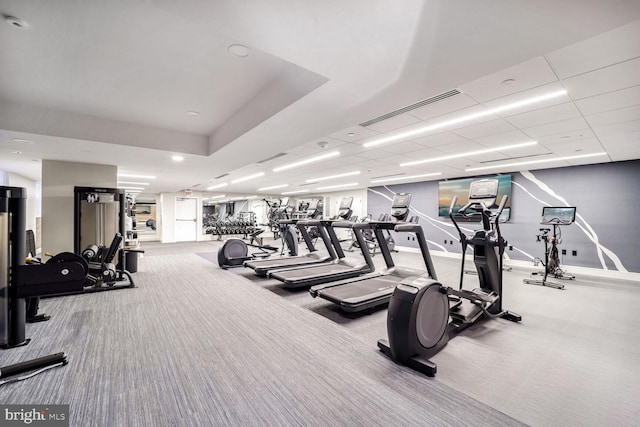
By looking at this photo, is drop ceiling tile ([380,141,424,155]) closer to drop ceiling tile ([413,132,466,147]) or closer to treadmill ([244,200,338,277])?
drop ceiling tile ([413,132,466,147])

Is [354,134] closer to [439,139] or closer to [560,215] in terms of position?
[439,139]

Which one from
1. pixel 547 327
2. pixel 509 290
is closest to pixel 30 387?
pixel 547 327

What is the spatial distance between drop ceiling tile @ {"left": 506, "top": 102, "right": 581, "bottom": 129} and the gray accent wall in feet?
15.0

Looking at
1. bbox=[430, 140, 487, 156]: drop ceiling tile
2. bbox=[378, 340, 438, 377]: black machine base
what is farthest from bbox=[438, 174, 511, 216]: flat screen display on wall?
bbox=[378, 340, 438, 377]: black machine base

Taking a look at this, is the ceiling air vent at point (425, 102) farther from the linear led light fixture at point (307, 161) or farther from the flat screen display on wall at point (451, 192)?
the flat screen display on wall at point (451, 192)

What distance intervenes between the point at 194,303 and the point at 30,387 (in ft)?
6.53

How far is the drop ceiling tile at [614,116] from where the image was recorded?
333 centimetres

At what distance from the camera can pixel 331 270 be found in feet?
17.6

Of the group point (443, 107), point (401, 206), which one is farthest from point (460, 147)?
point (443, 107)

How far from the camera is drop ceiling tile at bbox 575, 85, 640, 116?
290 centimetres

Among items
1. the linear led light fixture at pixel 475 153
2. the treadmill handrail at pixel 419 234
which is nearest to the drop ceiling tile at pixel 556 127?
the linear led light fixture at pixel 475 153

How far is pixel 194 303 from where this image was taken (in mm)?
4004

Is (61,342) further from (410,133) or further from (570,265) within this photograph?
(570,265)

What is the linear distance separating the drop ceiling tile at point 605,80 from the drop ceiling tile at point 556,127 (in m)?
0.98
